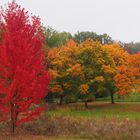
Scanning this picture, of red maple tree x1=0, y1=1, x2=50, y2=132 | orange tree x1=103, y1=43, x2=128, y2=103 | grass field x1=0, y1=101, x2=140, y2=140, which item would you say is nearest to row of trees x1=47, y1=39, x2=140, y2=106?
orange tree x1=103, y1=43, x2=128, y2=103

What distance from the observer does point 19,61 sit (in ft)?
66.6

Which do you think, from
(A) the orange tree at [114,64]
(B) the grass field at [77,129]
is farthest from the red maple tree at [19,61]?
(A) the orange tree at [114,64]

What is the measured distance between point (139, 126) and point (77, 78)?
3191cm

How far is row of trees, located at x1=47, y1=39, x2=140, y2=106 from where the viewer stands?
54.9m

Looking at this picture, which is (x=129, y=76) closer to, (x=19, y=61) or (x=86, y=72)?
(x=86, y=72)

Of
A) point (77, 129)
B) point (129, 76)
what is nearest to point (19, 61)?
point (77, 129)

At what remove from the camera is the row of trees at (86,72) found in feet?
180

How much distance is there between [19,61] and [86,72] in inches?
1419

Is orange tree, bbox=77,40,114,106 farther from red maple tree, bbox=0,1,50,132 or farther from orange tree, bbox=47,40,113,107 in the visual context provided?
red maple tree, bbox=0,1,50,132

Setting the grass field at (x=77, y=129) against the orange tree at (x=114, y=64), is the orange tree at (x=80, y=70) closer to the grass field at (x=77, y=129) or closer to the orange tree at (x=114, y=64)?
the orange tree at (x=114, y=64)

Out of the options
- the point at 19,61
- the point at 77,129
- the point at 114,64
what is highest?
the point at 114,64

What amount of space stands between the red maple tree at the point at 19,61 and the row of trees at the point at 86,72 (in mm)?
32974

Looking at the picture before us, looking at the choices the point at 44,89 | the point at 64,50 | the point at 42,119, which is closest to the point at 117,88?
the point at 64,50

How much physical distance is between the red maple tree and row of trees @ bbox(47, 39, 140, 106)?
33.0m
